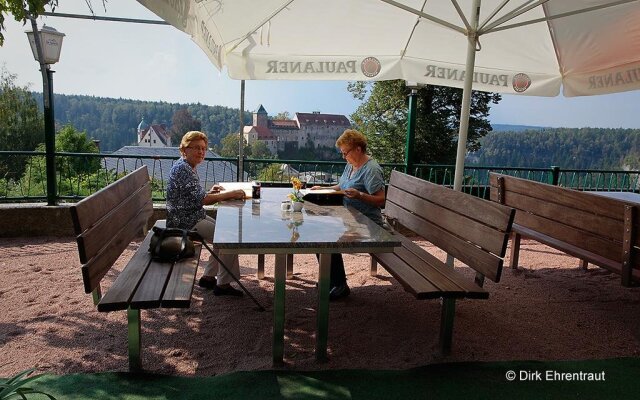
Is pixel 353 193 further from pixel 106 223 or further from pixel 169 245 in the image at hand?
pixel 106 223

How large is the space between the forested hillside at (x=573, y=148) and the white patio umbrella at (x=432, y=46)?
3.79 meters

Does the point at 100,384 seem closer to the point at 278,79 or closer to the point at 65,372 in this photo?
the point at 65,372

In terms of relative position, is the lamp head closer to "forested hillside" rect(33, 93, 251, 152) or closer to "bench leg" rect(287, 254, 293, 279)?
"bench leg" rect(287, 254, 293, 279)

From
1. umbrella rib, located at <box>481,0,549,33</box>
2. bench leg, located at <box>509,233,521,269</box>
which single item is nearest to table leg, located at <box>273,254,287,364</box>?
umbrella rib, located at <box>481,0,549,33</box>

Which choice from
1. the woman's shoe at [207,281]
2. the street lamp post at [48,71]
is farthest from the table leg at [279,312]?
the street lamp post at [48,71]

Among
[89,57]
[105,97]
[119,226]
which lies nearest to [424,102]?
[119,226]

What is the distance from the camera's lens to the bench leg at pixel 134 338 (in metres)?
2.78

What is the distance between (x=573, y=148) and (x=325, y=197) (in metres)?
10.8

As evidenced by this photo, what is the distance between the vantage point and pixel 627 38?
5.11 metres

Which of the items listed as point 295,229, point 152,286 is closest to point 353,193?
point 295,229

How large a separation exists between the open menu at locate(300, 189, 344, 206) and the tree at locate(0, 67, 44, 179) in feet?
215

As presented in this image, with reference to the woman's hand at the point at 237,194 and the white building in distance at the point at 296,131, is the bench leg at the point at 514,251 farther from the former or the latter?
the woman's hand at the point at 237,194

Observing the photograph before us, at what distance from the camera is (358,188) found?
13.9 ft

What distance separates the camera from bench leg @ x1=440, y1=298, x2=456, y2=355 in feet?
10.4
